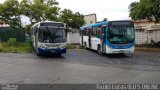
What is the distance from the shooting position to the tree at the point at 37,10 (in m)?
38.2

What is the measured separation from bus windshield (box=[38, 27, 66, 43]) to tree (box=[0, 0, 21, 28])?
16.4 m

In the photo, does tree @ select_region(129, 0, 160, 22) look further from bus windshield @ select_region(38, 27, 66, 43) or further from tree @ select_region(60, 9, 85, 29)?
tree @ select_region(60, 9, 85, 29)

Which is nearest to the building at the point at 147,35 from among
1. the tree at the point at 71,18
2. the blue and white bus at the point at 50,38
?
the tree at the point at 71,18

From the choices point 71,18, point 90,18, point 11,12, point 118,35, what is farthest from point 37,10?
point 90,18

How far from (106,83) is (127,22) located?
1137cm

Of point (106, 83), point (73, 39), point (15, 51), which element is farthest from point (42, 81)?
point (73, 39)

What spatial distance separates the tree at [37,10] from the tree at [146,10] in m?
11.9

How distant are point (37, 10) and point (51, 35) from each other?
1626cm

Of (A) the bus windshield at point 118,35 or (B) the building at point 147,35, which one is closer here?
(A) the bus windshield at point 118,35

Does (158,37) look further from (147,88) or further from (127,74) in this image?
(147,88)

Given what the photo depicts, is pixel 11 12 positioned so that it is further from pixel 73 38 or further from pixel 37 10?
pixel 73 38

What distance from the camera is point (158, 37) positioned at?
108 ft

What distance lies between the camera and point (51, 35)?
73.6 feet

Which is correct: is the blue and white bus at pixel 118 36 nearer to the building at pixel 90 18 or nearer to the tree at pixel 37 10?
the tree at pixel 37 10
